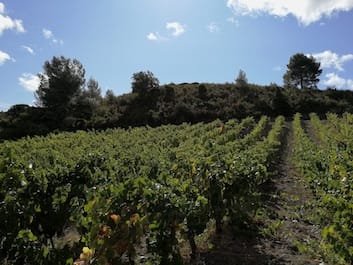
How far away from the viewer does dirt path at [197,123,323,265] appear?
21.8 feet

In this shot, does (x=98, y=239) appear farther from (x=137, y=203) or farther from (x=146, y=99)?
(x=146, y=99)

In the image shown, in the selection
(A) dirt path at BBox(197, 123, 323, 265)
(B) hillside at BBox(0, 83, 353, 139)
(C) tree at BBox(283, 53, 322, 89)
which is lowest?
(A) dirt path at BBox(197, 123, 323, 265)

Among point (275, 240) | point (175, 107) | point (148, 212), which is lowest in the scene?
point (275, 240)

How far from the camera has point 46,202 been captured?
6391mm

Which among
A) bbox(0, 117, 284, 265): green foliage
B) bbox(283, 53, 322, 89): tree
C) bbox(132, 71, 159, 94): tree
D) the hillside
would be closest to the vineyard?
bbox(0, 117, 284, 265): green foliage

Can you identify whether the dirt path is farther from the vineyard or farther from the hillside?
the hillside

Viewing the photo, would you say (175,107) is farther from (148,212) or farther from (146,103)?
(148,212)

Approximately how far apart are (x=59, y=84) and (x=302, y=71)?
33.7 metres

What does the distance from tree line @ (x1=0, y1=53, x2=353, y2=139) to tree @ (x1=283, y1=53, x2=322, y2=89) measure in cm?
1639

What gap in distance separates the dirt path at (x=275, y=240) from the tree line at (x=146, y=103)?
2906 centimetres

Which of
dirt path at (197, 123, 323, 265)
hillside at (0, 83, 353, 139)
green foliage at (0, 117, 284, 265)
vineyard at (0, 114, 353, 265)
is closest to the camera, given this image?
green foliage at (0, 117, 284, 265)

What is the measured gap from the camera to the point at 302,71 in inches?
2527

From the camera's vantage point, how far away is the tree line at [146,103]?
1553 inches

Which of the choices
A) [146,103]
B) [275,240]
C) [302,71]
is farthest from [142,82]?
[275,240]
